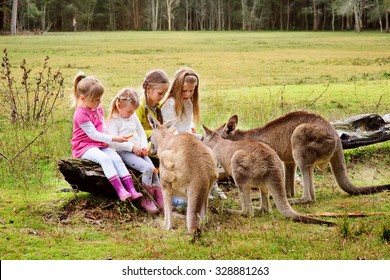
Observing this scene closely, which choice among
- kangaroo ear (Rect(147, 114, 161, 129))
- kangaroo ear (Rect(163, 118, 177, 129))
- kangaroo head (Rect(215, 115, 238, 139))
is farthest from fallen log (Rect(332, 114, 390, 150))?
kangaroo ear (Rect(147, 114, 161, 129))

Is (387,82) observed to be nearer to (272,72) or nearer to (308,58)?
(272,72)

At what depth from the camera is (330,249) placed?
4559 mm

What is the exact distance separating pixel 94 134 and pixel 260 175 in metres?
1.71

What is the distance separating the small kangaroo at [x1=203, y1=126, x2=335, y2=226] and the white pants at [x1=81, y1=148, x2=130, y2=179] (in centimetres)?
108

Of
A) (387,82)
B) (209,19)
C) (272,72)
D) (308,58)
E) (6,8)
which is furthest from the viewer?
(209,19)

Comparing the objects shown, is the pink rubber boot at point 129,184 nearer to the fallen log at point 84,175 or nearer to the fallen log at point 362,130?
the fallen log at point 84,175

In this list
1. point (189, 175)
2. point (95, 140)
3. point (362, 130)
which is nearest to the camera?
point (189, 175)

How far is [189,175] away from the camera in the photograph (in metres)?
5.06

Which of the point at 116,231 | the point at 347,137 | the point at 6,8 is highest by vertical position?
the point at 6,8

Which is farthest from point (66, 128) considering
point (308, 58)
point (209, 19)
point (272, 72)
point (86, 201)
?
point (209, 19)

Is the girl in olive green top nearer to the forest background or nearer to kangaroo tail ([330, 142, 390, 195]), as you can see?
kangaroo tail ([330, 142, 390, 195])

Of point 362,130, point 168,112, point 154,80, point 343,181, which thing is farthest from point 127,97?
point 362,130

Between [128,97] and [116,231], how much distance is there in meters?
1.43

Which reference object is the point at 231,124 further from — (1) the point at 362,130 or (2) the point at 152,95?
(1) the point at 362,130
